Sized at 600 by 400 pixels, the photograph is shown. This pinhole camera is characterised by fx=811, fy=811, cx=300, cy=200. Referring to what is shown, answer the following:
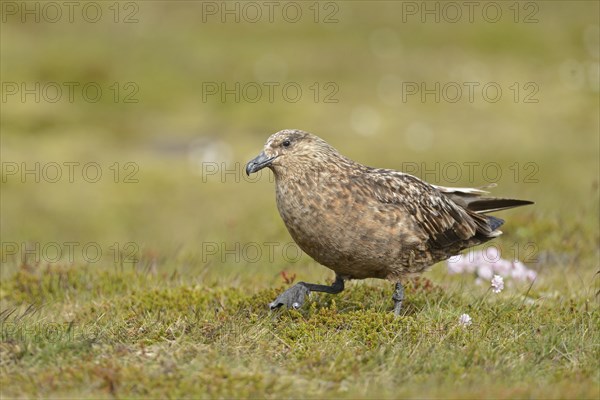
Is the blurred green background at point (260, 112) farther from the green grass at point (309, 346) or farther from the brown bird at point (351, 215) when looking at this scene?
the brown bird at point (351, 215)

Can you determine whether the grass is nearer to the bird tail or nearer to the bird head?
the bird tail

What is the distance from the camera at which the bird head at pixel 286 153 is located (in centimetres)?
812

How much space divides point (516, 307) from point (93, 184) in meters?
14.7

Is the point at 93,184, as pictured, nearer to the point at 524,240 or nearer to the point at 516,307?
the point at 524,240

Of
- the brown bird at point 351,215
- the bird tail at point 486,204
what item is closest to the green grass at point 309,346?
the brown bird at point 351,215

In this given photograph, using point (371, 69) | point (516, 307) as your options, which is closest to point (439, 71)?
point (371, 69)

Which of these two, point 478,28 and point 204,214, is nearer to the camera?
point 204,214

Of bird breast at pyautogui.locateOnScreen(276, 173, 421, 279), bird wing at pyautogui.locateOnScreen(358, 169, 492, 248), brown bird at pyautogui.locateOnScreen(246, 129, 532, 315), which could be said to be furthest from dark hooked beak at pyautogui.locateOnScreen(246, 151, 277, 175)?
bird wing at pyautogui.locateOnScreen(358, 169, 492, 248)

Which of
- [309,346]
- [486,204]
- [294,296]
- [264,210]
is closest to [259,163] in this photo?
[294,296]

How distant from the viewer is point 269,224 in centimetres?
1539

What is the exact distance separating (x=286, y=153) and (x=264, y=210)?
8.77m

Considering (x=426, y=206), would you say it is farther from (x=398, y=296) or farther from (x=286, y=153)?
(x=286, y=153)

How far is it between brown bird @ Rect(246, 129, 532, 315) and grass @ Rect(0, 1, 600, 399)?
1.46ft

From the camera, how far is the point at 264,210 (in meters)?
16.9
